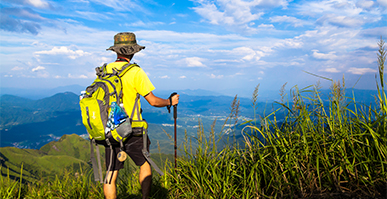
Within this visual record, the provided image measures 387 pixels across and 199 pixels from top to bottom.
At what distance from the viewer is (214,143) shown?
348 centimetres

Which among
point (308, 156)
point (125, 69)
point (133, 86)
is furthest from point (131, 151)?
point (308, 156)

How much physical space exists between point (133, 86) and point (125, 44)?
826 mm

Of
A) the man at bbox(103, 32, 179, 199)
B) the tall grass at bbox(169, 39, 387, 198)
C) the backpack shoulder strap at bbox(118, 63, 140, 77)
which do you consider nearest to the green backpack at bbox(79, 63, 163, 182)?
the backpack shoulder strap at bbox(118, 63, 140, 77)

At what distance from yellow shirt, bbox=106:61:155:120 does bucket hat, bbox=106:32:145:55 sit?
44 centimetres

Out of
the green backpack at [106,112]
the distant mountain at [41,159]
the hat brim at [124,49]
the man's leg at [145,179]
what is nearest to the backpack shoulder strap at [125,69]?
the green backpack at [106,112]

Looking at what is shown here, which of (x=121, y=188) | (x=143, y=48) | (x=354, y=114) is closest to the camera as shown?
(x=354, y=114)

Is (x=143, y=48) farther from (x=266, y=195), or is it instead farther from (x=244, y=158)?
(x=266, y=195)

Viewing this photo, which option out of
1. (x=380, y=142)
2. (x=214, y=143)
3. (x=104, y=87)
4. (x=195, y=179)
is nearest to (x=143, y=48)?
(x=104, y=87)

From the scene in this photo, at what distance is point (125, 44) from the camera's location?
369cm

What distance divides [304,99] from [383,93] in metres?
0.98

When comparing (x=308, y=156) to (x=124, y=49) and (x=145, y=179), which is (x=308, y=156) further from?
(x=124, y=49)

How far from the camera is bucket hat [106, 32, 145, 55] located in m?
3.67

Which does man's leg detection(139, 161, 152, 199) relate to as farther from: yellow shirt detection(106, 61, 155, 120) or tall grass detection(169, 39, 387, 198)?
yellow shirt detection(106, 61, 155, 120)

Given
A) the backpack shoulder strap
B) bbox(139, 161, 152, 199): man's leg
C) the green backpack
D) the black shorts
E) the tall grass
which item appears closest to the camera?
the tall grass
